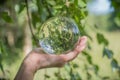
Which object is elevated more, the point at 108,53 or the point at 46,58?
the point at 46,58

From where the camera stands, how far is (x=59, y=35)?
1851 mm

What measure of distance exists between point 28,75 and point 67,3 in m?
0.53

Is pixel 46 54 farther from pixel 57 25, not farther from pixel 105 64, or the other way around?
pixel 105 64

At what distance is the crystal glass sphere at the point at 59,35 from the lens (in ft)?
6.02

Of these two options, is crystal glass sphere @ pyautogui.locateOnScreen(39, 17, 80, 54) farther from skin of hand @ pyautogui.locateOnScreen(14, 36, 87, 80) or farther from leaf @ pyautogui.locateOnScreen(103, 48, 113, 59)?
leaf @ pyautogui.locateOnScreen(103, 48, 113, 59)

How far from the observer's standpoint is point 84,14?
2.19 m

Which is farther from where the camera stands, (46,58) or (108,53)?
(108,53)

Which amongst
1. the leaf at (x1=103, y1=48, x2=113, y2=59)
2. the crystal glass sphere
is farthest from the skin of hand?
the leaf at (x1=103, y1=48, x2=113, y2=59)

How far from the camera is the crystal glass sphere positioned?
1.83 metres

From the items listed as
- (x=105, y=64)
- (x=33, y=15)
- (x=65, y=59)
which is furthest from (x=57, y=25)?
(x=105, y=64)

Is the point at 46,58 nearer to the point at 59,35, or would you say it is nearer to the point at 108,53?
the point at 59,35

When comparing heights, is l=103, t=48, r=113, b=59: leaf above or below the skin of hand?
below

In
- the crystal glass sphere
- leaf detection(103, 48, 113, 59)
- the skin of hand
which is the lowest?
leaf detection(103, 48, 113, 59)

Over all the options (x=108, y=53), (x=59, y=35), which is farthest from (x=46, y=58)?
(x=108, y=53)
